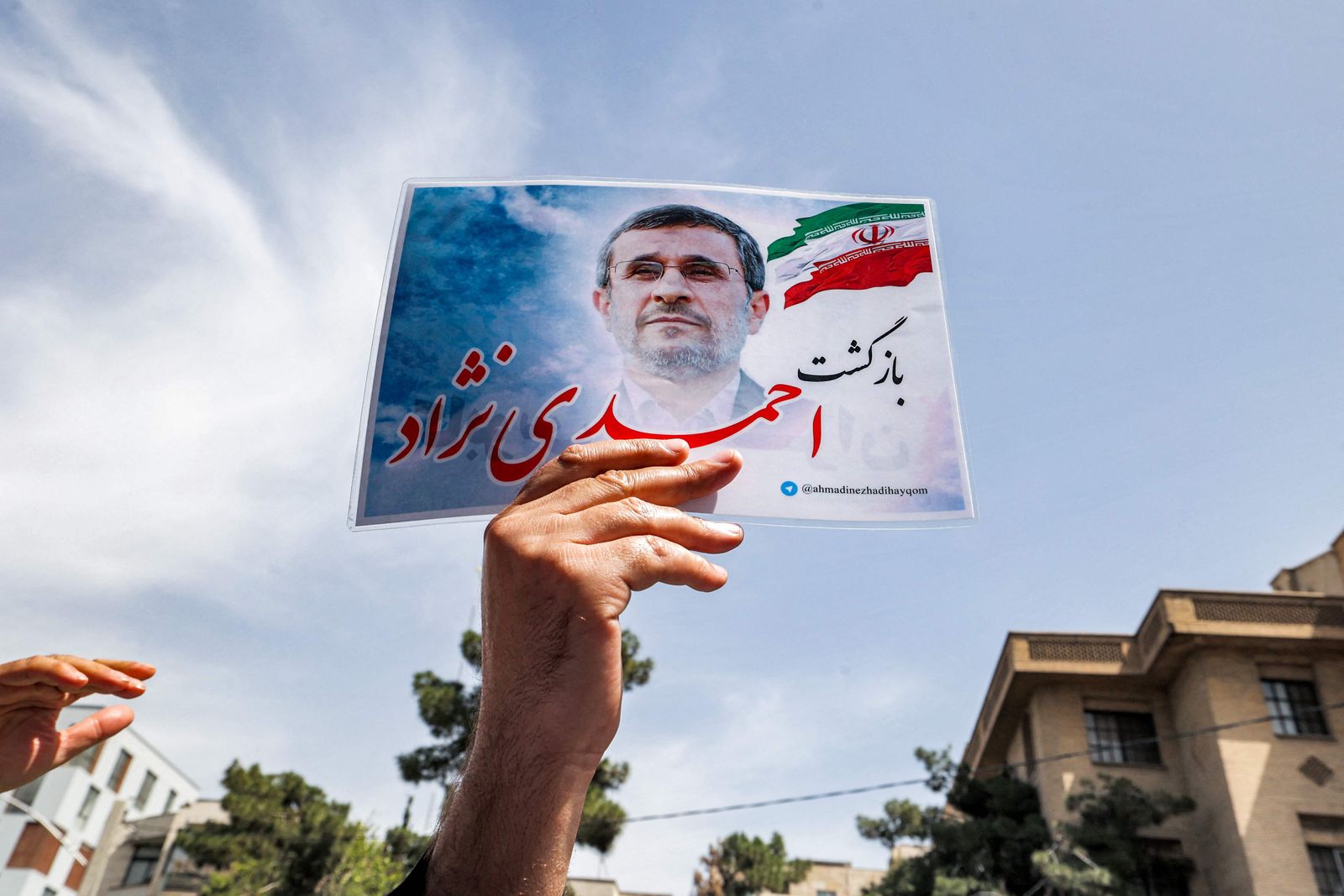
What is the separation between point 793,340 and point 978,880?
2118 centimetres

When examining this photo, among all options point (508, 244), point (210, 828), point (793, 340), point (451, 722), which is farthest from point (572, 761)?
point (210, 828)

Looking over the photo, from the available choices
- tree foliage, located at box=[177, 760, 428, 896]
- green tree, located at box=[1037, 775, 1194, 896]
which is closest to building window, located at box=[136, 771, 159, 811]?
tree foliage, located at box=[177, 760, 428, 896]

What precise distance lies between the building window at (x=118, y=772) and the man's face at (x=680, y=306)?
58308 millimetres

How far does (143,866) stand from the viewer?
1729 inches

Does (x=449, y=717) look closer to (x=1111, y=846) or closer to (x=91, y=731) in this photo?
(x=1111, y=846)

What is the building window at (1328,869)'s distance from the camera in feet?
65.1

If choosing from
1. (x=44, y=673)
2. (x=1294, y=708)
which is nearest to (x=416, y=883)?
(x=44, y=673)

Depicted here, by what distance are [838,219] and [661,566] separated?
136 cm

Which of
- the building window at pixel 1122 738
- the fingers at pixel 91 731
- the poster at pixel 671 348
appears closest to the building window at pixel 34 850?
the building window at pixel 1122 738

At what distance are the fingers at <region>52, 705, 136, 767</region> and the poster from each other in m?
1.15

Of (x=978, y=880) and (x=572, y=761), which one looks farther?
(x=978, y=880)

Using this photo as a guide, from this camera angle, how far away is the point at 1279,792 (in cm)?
2088

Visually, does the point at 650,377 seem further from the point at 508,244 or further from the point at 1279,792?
the point at 1279,792

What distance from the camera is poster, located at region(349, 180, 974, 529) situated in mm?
2131
